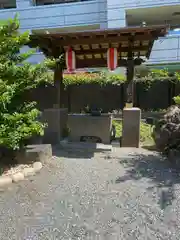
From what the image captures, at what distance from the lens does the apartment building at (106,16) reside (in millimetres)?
20531

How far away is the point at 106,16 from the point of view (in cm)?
2150

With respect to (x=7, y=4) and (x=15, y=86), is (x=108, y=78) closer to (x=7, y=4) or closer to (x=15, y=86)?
(x=15, y=86)

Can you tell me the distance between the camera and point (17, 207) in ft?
14.2

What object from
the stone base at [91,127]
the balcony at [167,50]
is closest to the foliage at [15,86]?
the stone base at [91,127]

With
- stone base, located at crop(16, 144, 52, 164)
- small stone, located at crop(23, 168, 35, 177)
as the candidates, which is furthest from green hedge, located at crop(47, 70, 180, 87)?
small stone, located at crop(23, 168, 35, 177)

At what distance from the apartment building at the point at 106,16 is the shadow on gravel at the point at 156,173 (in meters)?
15.0

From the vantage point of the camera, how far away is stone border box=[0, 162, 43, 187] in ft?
16.4

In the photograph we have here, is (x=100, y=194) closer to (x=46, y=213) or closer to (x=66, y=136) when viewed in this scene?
(x=46, y=213)

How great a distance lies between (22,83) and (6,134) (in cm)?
125

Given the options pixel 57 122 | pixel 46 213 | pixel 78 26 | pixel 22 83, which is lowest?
pixel 46 213

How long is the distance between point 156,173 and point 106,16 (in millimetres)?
18111

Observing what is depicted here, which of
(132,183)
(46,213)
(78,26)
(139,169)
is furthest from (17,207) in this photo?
(78,26)

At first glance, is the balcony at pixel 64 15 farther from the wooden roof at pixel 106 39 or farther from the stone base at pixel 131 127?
the stone base at pixel 131 127

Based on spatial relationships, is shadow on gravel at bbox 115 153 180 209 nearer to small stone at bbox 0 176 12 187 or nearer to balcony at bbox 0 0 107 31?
small stone at bbox 0 176 12 187
